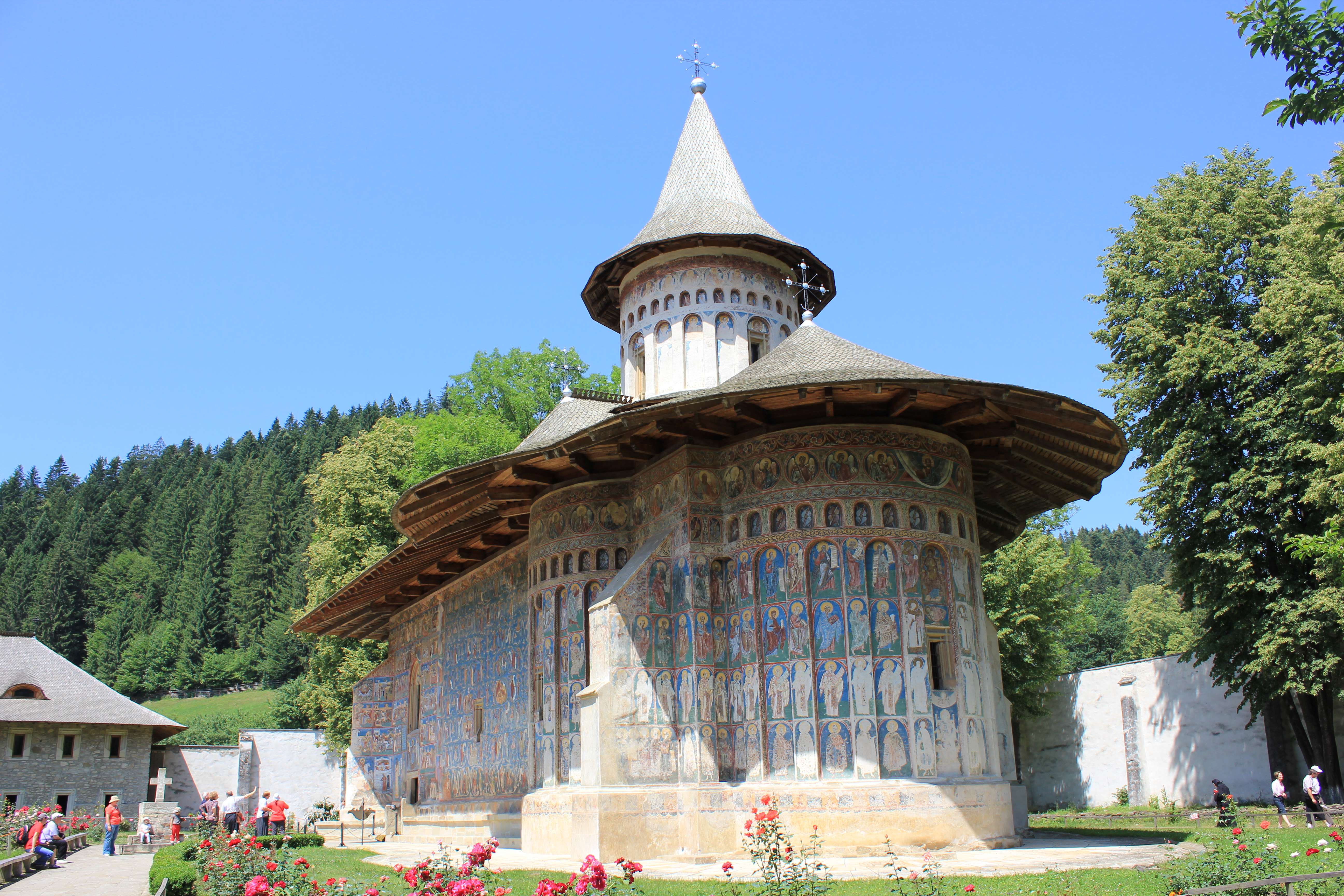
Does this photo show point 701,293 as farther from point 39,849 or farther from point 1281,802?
point 39,849

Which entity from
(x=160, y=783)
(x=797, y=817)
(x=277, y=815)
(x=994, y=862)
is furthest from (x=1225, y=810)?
(x=160, y=783)

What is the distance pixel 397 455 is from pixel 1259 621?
26.7m

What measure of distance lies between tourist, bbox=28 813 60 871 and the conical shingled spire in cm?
1517

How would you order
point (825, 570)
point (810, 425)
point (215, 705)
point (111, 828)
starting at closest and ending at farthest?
point (825, 570), point (810, 425), point (111, 828), point (215, 705)

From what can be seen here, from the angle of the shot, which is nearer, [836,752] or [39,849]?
[836,752]

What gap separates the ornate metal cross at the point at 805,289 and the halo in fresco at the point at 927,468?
25.5 ft

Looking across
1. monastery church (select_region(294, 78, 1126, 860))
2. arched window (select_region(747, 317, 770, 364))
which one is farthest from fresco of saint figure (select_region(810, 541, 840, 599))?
arched window (select_region(747, 317, 770, 364))

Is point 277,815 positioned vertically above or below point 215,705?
below

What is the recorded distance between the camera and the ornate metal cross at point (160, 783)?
32.0 metres

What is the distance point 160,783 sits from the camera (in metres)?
32.0

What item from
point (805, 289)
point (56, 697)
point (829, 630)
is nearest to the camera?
point (829, 630)

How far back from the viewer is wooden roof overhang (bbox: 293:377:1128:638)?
1291cm

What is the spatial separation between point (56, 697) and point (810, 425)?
3211 centimetres

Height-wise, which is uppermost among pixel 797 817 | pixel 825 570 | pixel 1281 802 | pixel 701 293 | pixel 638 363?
pixel 701 293
